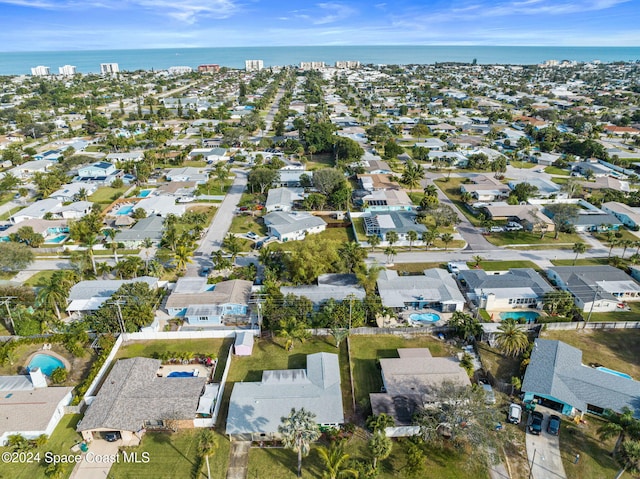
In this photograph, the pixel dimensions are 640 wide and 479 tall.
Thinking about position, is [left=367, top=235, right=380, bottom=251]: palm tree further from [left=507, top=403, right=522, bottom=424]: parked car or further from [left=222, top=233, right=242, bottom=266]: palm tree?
[left=507, top=403, right=522, bottom=424]: parked car

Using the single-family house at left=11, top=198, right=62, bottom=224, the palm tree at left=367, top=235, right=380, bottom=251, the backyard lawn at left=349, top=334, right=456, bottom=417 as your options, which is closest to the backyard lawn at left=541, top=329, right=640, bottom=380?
the backyard lawn at left=349, top=334, right=456, bottom=417

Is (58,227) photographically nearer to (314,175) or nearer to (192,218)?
(192,218)

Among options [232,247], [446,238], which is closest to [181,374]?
[232,247]

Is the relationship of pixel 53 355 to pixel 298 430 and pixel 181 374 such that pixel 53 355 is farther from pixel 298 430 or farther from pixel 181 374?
pixel 298 430

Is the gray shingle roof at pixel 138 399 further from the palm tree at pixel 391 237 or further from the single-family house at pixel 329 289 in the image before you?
the palm tree at pixel 391 237

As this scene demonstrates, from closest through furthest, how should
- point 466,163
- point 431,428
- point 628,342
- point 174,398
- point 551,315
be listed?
point 431,428
point 174,398
point 628,342
point 551,315
point 466,163

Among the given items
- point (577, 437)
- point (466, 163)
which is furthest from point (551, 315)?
point (466, 163)
